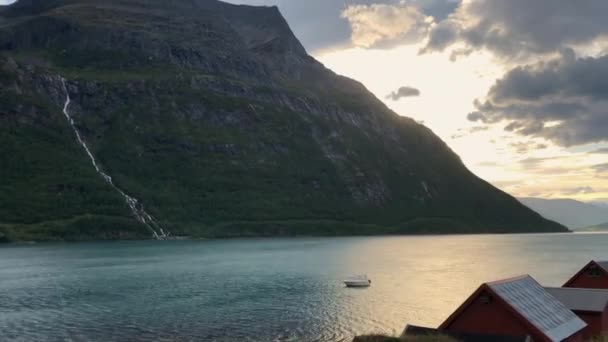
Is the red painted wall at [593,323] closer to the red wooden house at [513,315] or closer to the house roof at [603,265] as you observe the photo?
the red wooden house at [513,315]

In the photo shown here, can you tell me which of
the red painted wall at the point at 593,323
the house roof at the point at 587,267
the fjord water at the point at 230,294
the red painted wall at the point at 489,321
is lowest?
the fjord water at the point at 230,294

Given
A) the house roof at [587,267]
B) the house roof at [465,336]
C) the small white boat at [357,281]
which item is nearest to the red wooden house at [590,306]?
the house roof at [465,336]

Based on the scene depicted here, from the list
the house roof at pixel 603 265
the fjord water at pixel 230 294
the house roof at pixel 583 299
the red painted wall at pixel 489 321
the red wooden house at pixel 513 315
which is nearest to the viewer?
the red wooden house at pixel 513 315

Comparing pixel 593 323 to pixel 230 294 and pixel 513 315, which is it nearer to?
pixel 513 315

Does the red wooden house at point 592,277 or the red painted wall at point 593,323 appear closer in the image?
the red painted wall at point 593,323

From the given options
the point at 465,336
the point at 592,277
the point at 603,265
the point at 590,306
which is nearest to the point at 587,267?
the point at 592,277

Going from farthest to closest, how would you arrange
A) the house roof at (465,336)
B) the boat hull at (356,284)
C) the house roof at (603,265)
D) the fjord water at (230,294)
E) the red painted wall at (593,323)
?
the boat hull at (356,284)
the fjord water at (230,294)
the house roof at (603,265)
the red painted wall at (593,323)
the house roof at (465,336)

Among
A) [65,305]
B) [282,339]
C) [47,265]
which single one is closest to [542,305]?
[282,339]
